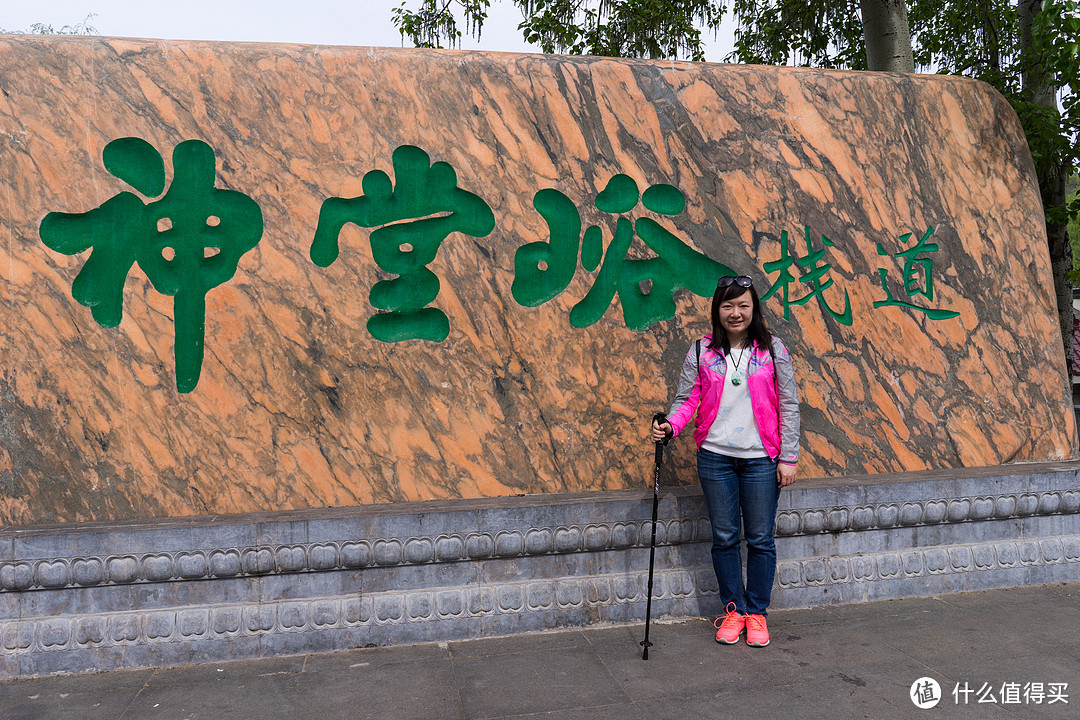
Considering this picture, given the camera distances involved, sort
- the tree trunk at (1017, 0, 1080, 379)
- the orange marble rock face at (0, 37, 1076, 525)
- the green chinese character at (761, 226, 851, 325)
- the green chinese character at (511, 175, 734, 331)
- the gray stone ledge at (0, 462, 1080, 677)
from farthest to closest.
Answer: the tree trunk at (1017, 0, 1080, 379)
the green chinese character at (761, 226, 851, 325)
the green chinese character at (511, 175, 734, 331)
the orange marble rock face at (0, 37, 1076, 525)
the gray stone ledge at (0, 462, 1080, 677)

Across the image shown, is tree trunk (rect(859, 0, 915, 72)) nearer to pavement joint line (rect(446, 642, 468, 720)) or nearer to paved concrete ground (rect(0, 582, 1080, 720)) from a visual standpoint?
paved concrete ground (rect(0, 582, 1080, 720))

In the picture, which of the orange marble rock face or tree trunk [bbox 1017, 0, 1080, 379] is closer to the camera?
the orange marble rock face

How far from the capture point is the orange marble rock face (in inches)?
138

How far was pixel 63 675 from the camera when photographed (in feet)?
10.3

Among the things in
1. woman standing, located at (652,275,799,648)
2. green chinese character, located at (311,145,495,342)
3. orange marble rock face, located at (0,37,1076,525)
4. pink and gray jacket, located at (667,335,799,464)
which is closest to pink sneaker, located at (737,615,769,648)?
woman standing, located at (652,275,799,648)

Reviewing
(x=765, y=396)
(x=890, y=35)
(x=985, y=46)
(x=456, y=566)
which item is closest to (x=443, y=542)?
(x=456, y=566)

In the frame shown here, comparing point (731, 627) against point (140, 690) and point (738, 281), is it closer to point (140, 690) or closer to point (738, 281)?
point (738, 281)

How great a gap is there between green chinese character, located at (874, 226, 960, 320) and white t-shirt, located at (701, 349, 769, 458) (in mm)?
1503

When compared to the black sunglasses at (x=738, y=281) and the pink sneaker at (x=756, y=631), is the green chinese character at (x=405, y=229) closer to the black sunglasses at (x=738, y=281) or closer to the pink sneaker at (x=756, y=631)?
the black sunglasses at (x=738, y=281)

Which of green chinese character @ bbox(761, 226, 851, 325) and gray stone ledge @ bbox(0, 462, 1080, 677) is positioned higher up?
green chinese character @ bbox(761, 226, 851, 325)

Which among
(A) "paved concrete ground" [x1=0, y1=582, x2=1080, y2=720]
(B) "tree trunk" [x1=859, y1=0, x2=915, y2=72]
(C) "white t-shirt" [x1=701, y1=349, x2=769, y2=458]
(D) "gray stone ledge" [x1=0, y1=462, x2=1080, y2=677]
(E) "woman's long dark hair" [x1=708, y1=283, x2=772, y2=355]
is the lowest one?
(A) "paved concrete ground" [x1=0, y1=582, x2=1080, y2=720]

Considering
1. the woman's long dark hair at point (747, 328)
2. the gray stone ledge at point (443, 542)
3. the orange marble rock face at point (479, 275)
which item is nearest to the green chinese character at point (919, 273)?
the orange marble rock face at point (479, 275)

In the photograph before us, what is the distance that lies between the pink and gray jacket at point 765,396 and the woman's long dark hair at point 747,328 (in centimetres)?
3

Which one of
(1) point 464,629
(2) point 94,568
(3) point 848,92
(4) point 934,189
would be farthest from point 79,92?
(4) point 934,189
